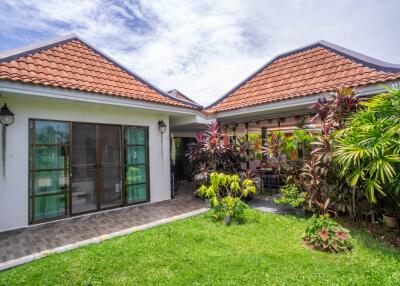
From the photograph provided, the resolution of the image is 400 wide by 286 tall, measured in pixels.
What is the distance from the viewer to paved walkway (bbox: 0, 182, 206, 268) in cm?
513

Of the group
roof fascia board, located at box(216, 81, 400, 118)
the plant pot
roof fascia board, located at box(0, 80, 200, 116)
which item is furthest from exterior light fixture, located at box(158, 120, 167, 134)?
the plant pot

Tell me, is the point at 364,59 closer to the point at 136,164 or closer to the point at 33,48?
the point at 136,164

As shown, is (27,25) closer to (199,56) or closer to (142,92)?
(142,92)

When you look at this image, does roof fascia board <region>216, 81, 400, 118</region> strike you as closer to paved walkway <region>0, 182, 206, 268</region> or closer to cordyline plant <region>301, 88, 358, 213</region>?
cordyline plant <region>301, 88, 358, 213</region>

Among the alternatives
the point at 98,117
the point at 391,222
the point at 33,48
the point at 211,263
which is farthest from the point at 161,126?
the point at 391,222

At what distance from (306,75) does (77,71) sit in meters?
8.64

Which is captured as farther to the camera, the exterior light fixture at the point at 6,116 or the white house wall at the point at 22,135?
the white house wall at the point at 22,135

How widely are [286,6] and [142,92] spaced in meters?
6.11

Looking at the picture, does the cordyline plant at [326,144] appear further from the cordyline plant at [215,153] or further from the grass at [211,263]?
the cordyline plant at [215,153]

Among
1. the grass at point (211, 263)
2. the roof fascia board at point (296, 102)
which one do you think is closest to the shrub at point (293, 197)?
the grass at point (211, 263)

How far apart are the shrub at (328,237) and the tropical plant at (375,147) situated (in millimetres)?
1033

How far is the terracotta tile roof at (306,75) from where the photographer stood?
7527 millimetres

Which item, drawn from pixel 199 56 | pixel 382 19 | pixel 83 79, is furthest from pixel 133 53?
pixel 382 19

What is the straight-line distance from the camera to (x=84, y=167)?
7.72 m
